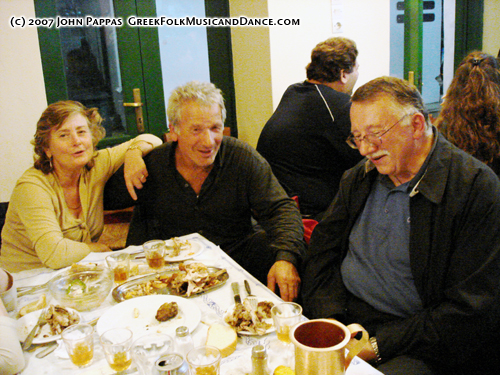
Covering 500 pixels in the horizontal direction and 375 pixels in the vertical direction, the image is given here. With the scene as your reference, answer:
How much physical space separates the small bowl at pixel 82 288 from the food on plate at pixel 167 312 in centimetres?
24

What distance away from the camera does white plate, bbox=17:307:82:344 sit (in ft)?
3.77

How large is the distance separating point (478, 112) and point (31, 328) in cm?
210

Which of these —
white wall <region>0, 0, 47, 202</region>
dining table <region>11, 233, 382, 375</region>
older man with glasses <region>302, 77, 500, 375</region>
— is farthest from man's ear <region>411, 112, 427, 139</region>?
white wall <region>0, 0, 47, 202</region>

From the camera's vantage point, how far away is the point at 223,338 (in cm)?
107

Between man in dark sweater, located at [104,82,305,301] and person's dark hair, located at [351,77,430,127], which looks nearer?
person's dark hair, located at [351,77,430,127]

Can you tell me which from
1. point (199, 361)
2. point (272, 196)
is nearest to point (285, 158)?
point (272, 196)

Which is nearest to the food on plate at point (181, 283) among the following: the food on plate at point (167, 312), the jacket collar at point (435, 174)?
the food on plate at point (167, 312)

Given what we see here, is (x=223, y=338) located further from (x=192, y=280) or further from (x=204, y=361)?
(x=192, y=280)

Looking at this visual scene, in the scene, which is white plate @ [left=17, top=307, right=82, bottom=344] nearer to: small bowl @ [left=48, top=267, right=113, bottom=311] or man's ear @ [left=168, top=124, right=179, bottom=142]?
small bowl @ [left=48, top=267, right=113, bottom=311]

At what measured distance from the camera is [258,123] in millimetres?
3914

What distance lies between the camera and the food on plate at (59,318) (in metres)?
1.18

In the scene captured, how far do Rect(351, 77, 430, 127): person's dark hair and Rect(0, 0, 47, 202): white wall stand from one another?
9.20 ft

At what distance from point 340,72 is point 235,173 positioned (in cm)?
124

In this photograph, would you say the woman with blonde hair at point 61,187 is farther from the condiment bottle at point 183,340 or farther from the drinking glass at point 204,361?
the drinking glass at point 204,361
